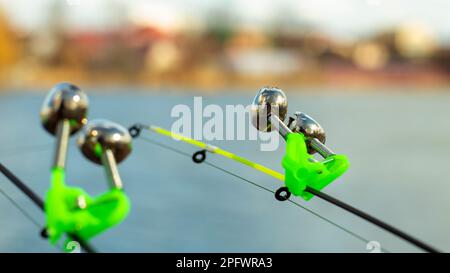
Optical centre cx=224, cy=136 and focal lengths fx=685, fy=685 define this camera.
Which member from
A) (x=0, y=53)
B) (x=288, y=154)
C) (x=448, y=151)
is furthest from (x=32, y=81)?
→ (x=288, y=154)

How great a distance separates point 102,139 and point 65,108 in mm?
218

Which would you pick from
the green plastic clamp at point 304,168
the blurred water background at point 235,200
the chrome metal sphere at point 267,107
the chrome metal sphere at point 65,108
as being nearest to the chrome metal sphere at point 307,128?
the chrome metal sphere at point 267,107

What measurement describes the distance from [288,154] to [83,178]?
1241 cm

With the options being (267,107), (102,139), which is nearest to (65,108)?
(102,139)

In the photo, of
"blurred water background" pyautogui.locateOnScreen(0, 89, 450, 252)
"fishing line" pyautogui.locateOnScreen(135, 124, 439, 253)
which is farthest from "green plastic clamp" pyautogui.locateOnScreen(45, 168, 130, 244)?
"blurred water background" pyautogui.locateOnScreen(0, 89, 450, 252)

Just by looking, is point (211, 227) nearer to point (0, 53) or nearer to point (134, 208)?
point (134, 208)

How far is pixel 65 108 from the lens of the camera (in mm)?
3119

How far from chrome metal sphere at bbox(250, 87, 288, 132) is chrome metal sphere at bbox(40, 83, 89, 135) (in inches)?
46.6

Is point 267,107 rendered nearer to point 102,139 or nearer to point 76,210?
point 102,139

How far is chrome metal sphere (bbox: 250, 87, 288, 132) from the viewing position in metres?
4.01

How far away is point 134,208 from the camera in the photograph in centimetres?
1338

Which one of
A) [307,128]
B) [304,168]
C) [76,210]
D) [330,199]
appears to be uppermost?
[307,128]
